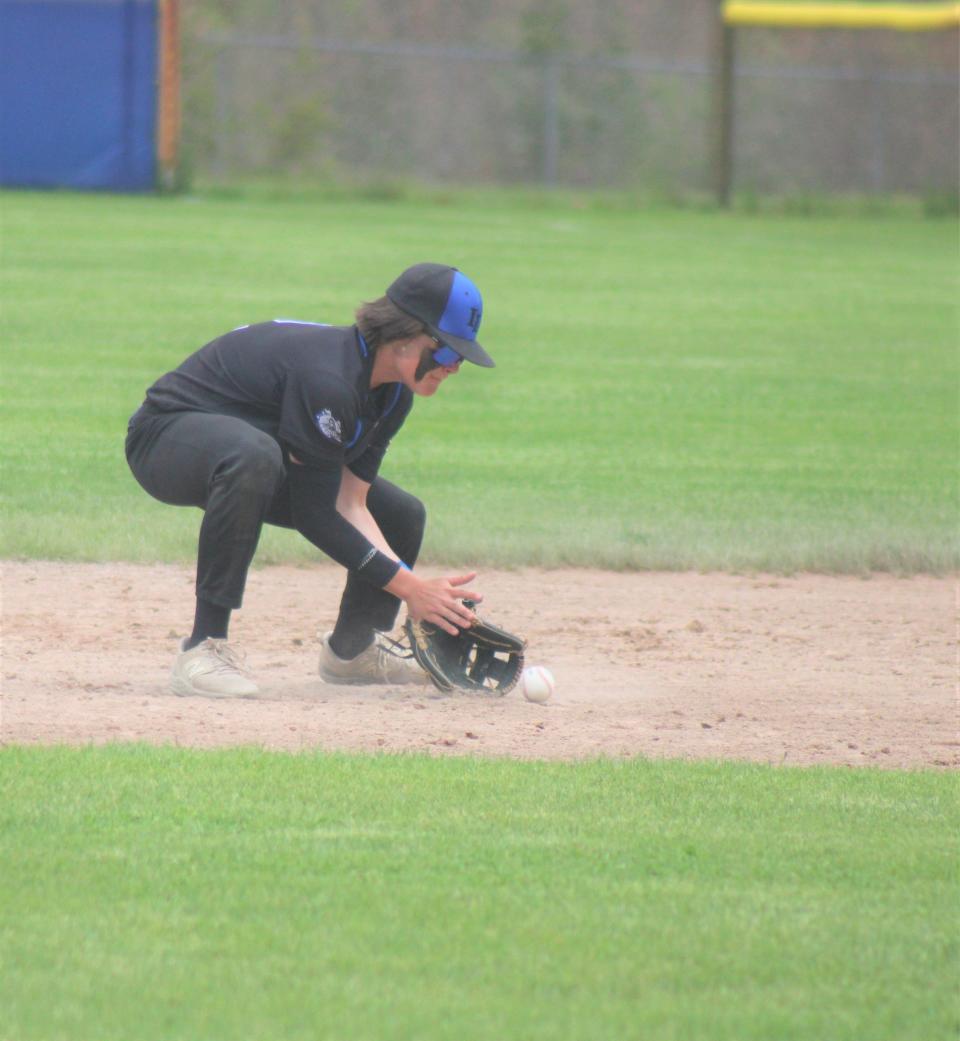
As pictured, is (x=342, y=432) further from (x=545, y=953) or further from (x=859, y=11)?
(x=859, y=11)

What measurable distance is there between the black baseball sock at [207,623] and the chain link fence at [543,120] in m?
25.1

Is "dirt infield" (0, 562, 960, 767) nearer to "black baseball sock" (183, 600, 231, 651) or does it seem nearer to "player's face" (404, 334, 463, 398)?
"black baseball sock" (183, 600, 231, 651)

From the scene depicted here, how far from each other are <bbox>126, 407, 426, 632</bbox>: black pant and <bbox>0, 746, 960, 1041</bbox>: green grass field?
2.67 ft

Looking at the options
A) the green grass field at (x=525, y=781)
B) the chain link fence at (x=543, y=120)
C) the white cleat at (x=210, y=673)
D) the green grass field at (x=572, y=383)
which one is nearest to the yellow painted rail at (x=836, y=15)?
the chain link fence at (x=543, y=120)

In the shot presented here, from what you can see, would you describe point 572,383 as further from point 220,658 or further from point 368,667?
point 220,658

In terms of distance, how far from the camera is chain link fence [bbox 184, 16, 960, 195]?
102 feet

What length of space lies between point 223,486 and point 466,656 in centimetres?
105

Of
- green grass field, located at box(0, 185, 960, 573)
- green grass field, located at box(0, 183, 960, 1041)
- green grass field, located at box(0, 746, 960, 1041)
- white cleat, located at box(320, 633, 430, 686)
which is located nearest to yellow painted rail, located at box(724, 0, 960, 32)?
green grass field, located at box(0, 185, 960, 573)

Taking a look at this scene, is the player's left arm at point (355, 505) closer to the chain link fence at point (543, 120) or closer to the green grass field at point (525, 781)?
the green grass field at point (525, 781)

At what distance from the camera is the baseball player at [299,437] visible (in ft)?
17.5

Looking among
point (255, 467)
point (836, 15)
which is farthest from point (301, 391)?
point (836, 15)

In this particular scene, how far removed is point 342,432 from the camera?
5.35 m

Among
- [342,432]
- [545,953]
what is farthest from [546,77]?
[545,953]

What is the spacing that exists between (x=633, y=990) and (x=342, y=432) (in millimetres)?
2333
